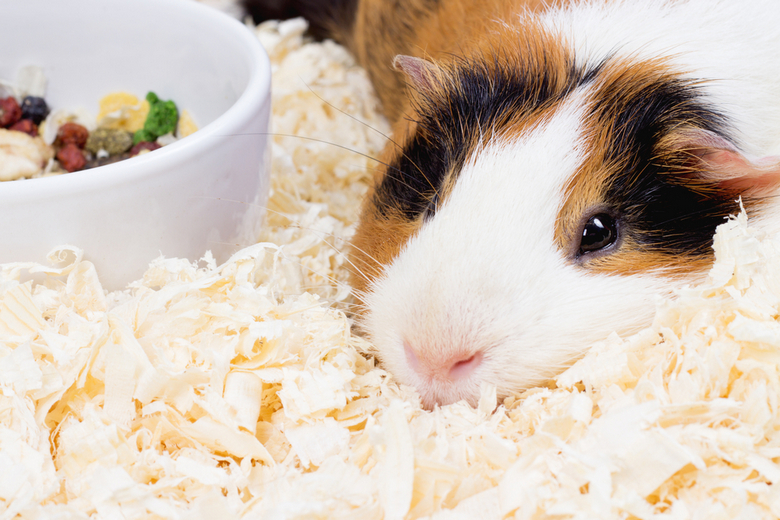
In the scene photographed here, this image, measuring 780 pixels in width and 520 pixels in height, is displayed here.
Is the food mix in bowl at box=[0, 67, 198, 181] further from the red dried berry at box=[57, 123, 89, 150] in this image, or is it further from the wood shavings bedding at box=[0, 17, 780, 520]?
the wood shavings bedding at box=[0, 17, 780, 520]

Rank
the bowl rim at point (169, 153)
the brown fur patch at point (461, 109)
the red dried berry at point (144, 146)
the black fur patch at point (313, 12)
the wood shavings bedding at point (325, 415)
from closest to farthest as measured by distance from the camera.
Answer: the wood shavings bedding at point (325, 415) → the bowl rim at point (169, 153) → the brown fur patch at point (461, 109) → the red dried berry at point (144, 146) → the black fur patch at point (313, 12)

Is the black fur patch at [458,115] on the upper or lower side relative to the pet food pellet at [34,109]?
upper

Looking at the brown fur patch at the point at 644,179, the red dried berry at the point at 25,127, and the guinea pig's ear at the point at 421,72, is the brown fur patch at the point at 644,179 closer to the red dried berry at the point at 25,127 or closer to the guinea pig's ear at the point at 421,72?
the guinea pig's ear at the point at 421,72

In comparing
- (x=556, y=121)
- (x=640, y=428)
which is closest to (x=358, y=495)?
(x=640, y=428)

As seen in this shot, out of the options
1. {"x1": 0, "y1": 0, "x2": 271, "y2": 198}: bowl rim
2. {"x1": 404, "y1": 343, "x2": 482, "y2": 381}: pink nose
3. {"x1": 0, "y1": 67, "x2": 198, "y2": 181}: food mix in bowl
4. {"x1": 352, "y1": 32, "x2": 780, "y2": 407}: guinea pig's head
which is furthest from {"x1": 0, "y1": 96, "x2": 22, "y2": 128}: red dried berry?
{"x1": 404, "y1": 343, "x2": 482, "y2": 381}: pink nose

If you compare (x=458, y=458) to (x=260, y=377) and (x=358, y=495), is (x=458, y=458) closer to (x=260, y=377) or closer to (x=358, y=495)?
(x=358, y=495)

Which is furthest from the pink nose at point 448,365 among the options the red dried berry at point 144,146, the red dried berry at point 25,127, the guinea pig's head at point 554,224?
the red dried berry at point 25,127

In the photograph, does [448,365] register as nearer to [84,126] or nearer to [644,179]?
[644,179]

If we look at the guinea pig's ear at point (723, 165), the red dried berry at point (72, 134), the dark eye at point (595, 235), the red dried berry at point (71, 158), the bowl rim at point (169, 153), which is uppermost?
the guinea pig's ear at point (723, 165)
